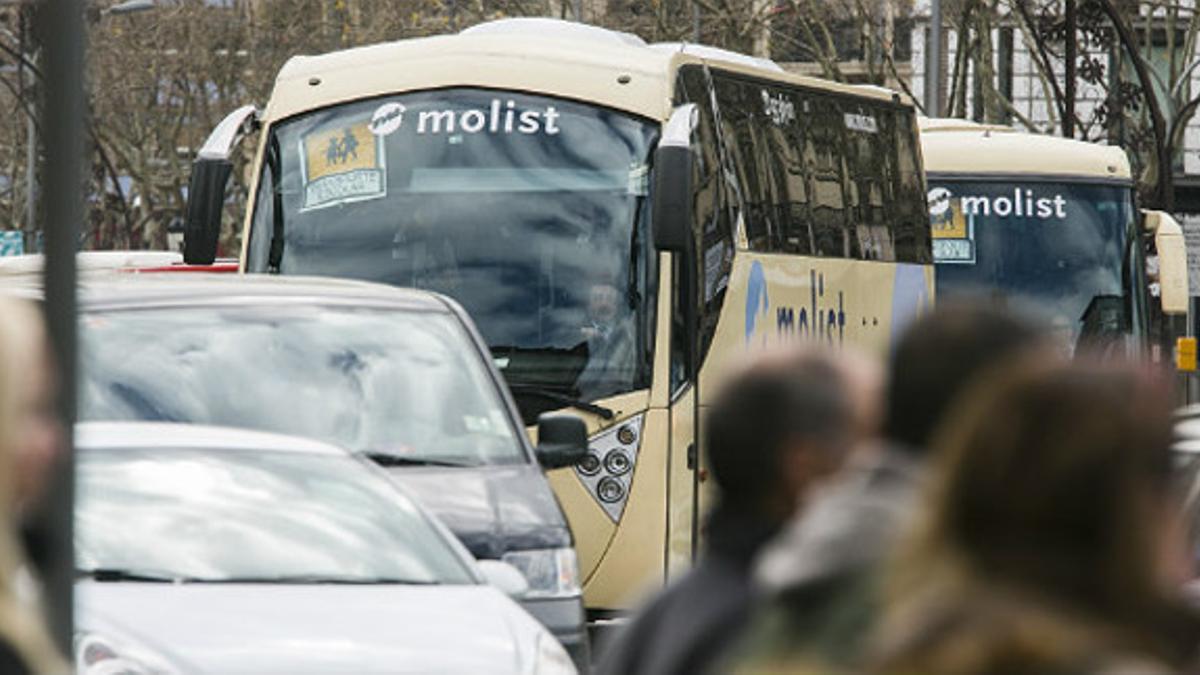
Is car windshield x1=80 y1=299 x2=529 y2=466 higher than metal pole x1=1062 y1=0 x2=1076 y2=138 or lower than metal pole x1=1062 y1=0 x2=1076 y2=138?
lower

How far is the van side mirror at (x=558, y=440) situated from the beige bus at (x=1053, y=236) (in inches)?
567

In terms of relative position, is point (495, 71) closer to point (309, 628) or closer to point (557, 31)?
point (557, 31)

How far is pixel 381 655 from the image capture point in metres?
7.88

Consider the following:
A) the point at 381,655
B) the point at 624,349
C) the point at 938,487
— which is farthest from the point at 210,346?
the point at 938,487


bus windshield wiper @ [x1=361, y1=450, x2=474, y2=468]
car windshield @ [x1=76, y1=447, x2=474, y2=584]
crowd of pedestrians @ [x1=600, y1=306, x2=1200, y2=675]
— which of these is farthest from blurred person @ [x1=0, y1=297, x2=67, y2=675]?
bus windshield wiper @ [x1=361, y1=450, x2=474, y2=468]

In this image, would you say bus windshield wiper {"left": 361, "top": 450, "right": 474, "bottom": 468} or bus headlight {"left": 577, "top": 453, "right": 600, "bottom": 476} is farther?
bus headlight {"left": 577, "top": 453, "right": 600, "bottom": 476}

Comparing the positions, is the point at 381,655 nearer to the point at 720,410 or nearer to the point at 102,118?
the point at 720,410

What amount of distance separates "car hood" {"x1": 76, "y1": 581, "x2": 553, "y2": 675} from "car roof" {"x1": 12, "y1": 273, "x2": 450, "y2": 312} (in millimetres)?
3070

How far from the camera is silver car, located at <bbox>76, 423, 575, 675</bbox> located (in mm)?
7859

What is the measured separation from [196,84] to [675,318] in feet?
138

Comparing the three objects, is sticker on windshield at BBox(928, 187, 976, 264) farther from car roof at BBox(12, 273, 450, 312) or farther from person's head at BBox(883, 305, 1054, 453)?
person's head at BBox(883, 305, 1054, 453)

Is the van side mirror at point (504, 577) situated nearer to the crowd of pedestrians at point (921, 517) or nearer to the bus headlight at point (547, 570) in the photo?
the bus headlight at point (547, 570)

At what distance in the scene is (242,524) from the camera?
8.62 metres

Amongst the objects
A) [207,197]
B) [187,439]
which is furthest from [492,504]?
[207,197]
